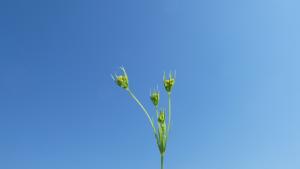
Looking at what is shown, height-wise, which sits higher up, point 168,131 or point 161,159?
point 168,131

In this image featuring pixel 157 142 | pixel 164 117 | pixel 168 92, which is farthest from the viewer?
pixel 168 92

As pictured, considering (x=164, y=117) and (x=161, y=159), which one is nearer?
(x=161, y=159)

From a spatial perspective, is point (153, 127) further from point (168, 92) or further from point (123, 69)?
point (123, 69)

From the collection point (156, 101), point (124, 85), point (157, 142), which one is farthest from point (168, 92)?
point (157, 142)

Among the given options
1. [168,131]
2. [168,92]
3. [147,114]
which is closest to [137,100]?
[147,114]

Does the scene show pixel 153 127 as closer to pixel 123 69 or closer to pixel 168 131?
pixel 168 131

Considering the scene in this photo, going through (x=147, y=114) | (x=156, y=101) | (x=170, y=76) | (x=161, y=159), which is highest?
(x=170, y=76)

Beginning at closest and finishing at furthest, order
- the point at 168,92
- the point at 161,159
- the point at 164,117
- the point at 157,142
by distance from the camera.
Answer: the point at 161,159 → the point at 157,142 → the point at 164,117 → the point at 168,92

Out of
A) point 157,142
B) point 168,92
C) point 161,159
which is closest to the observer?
point 161,159

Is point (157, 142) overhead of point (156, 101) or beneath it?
beneath
